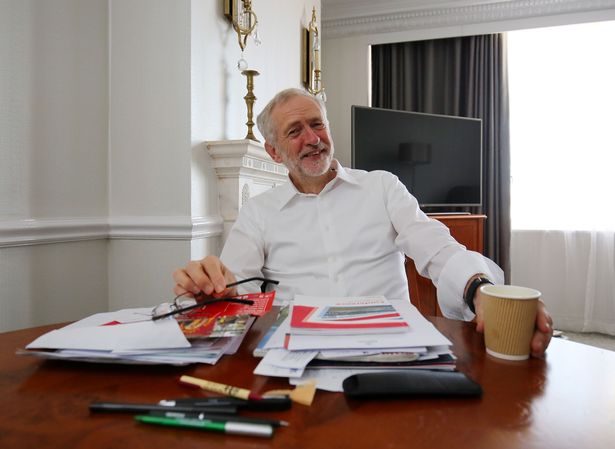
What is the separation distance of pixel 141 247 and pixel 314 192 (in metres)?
0.66

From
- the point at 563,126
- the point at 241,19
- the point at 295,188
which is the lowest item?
the point at 295,188

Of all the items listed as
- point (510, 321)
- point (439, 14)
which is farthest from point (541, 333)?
point (439, 14)

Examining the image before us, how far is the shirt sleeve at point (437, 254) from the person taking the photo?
2.83 ft

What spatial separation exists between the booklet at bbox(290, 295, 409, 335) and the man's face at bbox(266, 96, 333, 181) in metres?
0.67

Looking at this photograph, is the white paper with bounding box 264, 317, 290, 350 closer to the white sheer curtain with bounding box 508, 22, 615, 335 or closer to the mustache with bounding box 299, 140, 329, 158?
the mustache with bounding box 299, 140, 329, 158

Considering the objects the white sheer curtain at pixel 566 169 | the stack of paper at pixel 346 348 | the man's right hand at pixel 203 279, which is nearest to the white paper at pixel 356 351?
the stack of paper at pixel 346 348

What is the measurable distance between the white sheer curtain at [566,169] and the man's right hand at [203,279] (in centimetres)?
323

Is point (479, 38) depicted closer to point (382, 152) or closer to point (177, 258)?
point (382, 152)

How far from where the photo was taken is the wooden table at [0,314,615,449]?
378mm

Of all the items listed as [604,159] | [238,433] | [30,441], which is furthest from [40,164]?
[604,159]

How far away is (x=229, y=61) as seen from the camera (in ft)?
5.87

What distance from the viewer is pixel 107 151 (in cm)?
149

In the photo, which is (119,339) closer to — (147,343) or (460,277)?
(147,343)

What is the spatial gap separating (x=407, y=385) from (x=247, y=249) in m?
0.87
